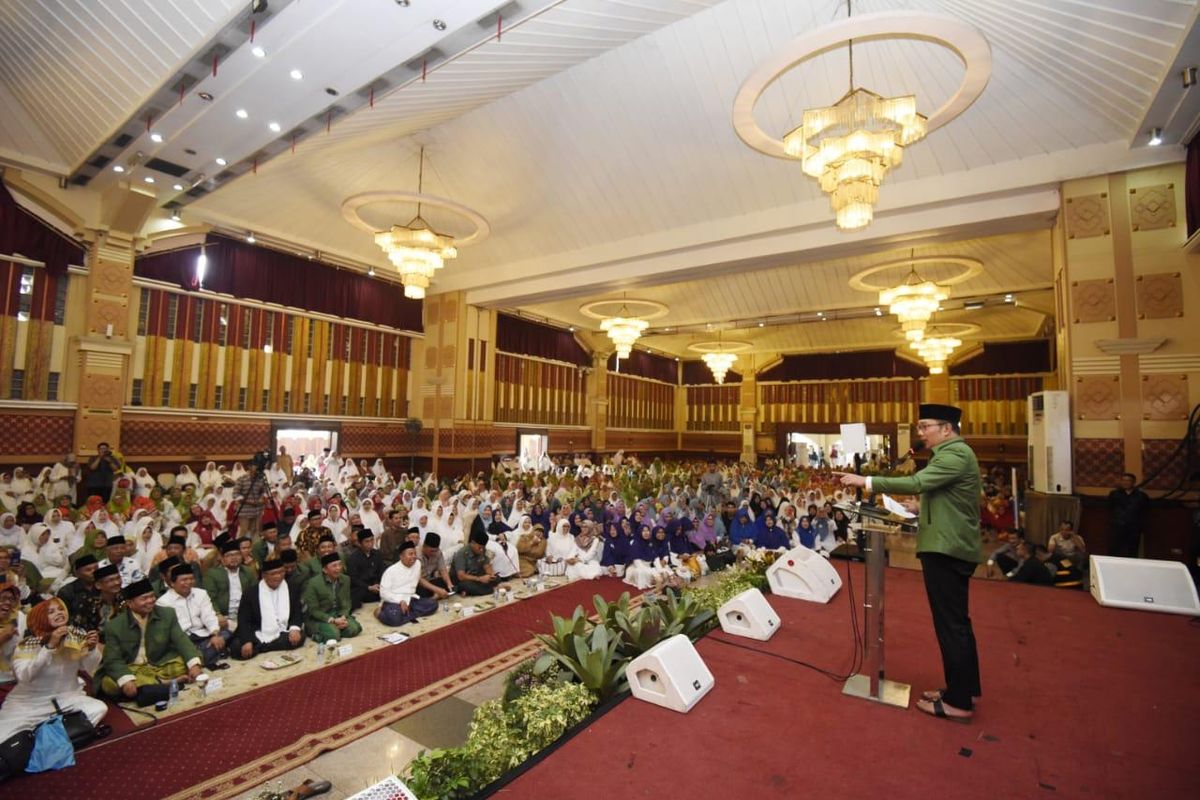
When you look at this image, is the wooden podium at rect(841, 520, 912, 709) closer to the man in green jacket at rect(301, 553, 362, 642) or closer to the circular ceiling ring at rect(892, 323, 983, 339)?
the man in green jacket at rect(301, 553, 362, 642)

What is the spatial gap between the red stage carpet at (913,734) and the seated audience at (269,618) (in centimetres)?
304

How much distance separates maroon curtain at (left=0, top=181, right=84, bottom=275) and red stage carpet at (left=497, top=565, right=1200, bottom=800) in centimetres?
1028

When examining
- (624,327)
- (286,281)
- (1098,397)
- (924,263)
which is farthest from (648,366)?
(1098,397)

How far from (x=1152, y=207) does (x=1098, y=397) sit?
2187 mm

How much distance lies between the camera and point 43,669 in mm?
2836

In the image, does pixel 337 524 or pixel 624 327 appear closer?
pixel 337 524

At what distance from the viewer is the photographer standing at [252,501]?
6.90 m

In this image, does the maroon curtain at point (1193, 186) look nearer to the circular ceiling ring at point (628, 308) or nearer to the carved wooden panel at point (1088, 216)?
the carved wooden panel at point (1088, 216)

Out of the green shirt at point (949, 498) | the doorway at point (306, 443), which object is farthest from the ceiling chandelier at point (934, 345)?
the doorway at point (306, 443)

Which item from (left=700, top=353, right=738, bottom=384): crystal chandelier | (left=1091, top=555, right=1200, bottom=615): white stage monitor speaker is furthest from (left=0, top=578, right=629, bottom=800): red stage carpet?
(left=700, top=353, right=738, bottom=384): crystal chandelier

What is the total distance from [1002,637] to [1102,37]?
5480 millimetres

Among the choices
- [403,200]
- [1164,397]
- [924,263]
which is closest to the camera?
[1164,397]

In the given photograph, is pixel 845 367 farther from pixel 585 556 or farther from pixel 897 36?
pixel 897 36

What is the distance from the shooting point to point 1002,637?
3.57m
